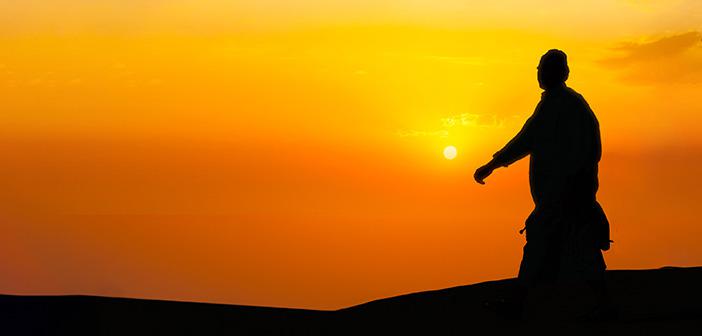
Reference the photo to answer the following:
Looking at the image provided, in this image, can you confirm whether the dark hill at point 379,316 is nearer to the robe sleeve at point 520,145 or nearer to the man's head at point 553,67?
the robe sleeve at point 520,145

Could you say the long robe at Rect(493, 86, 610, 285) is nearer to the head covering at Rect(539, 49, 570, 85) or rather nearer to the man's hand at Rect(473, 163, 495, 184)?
the head covering at Rect(539, 49, 570, 85)

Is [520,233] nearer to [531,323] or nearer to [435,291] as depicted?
[531,323]

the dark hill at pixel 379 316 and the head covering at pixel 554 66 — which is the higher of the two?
the head covering at pixel 554 66

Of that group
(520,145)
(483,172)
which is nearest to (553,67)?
(520,145)

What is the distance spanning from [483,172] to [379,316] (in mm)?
2019

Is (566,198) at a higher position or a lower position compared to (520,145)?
lower

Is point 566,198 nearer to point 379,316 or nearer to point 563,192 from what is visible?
point 563,192

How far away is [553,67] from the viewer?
39.6ft

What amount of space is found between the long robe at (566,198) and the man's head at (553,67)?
0.13m

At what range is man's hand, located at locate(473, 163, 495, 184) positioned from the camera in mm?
12164

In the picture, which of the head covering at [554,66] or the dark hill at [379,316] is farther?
the head covering at [554,66]

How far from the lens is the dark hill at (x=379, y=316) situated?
11.9 m

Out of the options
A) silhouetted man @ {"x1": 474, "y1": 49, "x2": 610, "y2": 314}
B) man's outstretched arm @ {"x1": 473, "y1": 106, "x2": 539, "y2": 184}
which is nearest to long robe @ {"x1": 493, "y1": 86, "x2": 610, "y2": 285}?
silhouetted man @ {"x1": 474, "y1": 49, "x2": 610, "y2": 314}

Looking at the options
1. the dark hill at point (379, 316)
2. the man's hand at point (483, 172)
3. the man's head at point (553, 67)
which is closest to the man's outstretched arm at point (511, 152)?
the man's hand at point (483, 172)
